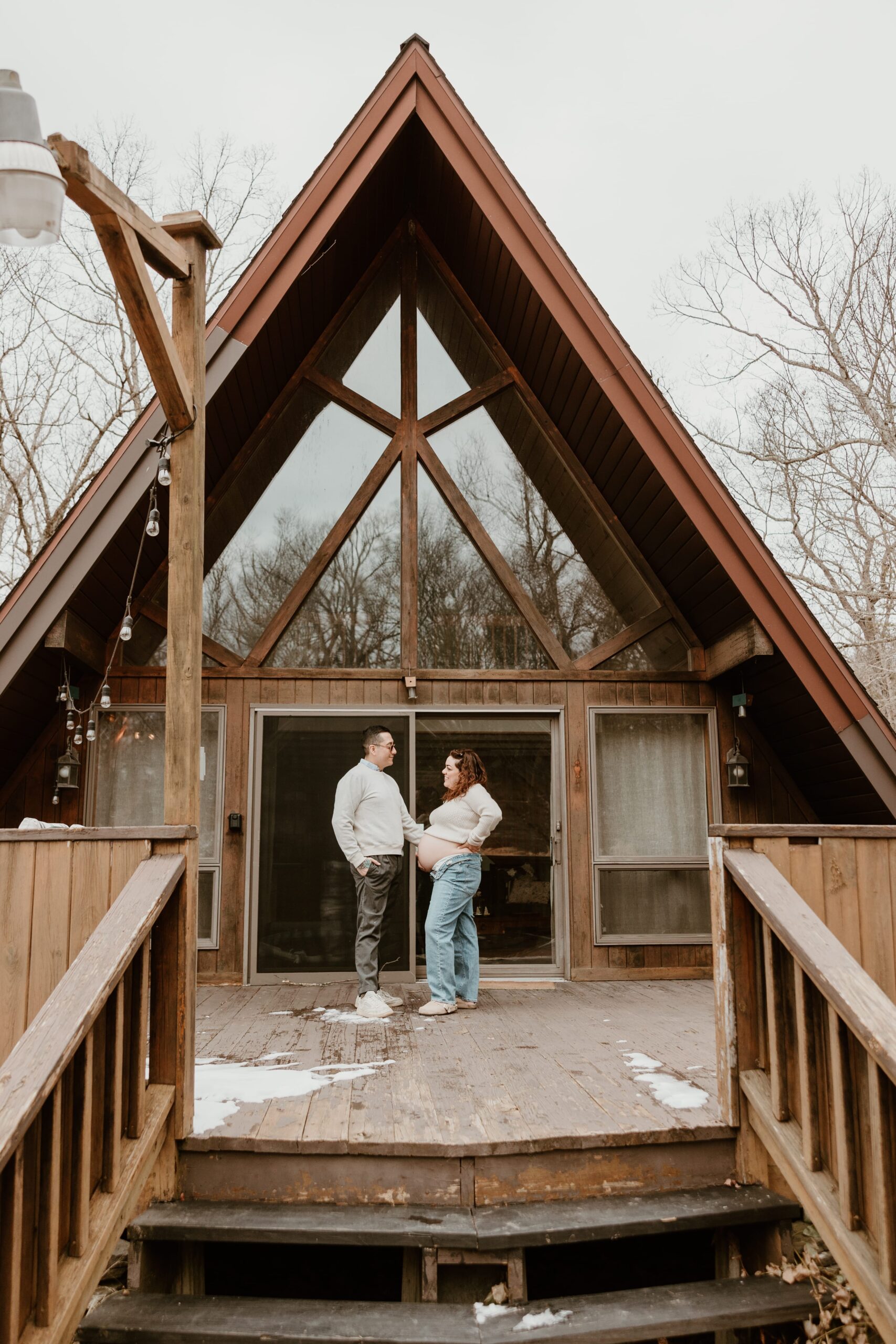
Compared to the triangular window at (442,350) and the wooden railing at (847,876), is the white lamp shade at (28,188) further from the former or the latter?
the triangular window at (442,350)

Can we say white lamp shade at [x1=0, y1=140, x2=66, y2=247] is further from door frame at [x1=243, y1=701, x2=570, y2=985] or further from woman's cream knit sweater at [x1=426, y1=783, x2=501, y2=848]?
door frame at [x1=243, y1=701, x2=570, y2=985]

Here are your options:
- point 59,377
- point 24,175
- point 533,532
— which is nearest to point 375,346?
point 533,532

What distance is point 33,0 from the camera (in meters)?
20.8

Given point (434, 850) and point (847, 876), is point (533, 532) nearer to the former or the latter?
point (434, 850)

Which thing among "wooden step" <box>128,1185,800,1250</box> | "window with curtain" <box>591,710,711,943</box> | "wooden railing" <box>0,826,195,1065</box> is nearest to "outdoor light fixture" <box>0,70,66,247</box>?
"wooden railing" <box>0,826,195,1065</box>

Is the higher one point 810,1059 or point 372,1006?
point 810,1059

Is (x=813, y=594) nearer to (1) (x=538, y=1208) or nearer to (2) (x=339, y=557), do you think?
(2) (x=339, y=557)

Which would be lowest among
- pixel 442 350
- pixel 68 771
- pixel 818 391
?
pixel 68 771

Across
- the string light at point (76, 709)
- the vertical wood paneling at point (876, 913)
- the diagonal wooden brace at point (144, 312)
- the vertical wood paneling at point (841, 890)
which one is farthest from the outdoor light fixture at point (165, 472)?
the vertical wood paneling at point (876, 913)

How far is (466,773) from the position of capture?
202 inches

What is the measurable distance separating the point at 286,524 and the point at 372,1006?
3249mm

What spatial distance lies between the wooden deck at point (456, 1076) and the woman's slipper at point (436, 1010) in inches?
3.4

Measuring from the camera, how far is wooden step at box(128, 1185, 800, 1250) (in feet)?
8.78

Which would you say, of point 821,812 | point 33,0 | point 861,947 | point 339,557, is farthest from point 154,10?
point 861,947
